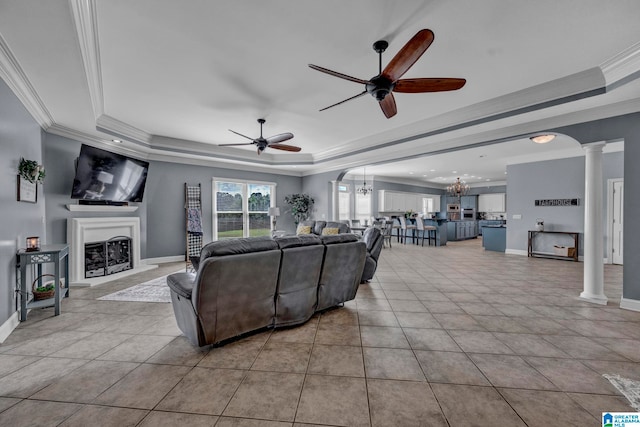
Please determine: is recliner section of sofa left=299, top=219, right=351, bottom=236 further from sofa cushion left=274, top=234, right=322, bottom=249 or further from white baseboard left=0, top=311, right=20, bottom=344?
white baseboard left=0, top=311, right=20, bottom=344

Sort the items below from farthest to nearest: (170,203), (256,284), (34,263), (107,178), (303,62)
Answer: (170,203) < (107,178) < (34,263) < (303,62) < (256,284)

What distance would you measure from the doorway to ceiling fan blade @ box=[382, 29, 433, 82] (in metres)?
7.18

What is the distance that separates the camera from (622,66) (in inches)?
113

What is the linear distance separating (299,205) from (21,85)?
20.7ft

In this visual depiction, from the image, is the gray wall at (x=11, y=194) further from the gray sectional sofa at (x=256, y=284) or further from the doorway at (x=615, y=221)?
the doorway at (x=615, y=221)

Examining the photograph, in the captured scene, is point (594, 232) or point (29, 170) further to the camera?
point (594, 232)

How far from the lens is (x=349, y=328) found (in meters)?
2.83

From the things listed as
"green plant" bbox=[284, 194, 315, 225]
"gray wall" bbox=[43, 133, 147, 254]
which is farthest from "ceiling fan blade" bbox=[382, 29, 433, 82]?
"green plant" bbox=[284, 194, 315, 225]

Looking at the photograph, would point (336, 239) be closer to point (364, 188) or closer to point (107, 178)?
point (107, 178)

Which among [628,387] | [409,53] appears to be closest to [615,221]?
[628,387]

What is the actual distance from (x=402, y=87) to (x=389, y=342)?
2.46 m

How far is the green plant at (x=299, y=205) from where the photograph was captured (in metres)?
8.58

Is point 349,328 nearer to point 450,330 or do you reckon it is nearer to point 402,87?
point 450,330

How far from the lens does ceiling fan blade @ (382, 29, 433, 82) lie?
1914 mm
